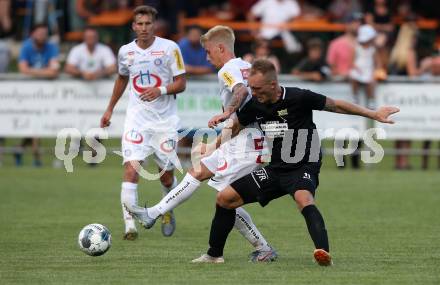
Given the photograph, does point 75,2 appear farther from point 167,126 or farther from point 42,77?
point 167,126

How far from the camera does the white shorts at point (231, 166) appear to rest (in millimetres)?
9484

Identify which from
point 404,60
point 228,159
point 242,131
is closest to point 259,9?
point 404,60

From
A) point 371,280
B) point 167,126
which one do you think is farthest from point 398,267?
point 167,126

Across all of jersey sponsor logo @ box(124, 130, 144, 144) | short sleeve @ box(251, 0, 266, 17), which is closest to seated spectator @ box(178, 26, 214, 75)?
short sleeve @ box(251, 0, 266, 17)

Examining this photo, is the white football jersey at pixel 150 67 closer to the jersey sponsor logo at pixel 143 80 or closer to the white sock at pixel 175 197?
the jersey sponsor logo at pixel 143 80

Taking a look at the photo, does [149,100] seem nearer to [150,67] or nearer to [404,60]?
[150,67]

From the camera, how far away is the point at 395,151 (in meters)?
18.8

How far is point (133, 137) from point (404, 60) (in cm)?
987

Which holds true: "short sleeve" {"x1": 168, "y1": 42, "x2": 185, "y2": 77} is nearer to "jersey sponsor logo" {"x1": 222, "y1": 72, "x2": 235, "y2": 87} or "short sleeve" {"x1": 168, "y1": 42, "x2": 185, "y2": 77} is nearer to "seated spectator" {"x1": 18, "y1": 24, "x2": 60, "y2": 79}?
"jersey sponsor logo" {"x1": 222, "y1": 72, "x2": 235, "y2": 87}

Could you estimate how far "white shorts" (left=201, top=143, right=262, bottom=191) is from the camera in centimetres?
948

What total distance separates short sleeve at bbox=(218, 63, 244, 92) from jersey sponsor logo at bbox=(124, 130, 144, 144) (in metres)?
1.96

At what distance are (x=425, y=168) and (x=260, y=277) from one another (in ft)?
38.2

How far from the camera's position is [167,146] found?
1135 cm

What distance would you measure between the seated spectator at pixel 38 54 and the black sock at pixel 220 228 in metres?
10.2
